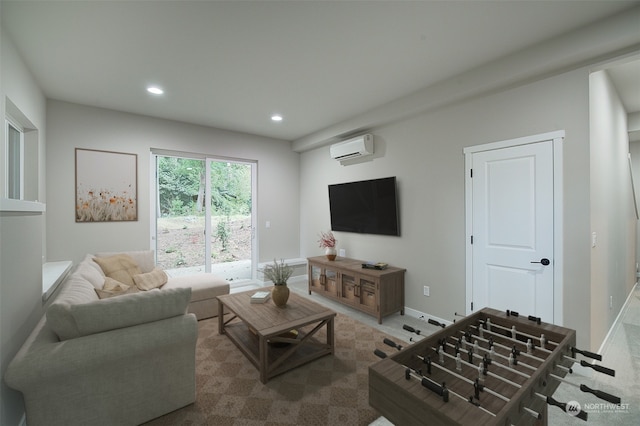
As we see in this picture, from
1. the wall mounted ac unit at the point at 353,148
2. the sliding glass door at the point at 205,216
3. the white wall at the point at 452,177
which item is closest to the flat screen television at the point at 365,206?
the white wall at the point at 452,177

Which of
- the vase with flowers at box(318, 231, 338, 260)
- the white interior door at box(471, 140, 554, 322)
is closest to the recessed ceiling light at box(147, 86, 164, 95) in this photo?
the vase with flowers at box(318, 231, 338, 260)

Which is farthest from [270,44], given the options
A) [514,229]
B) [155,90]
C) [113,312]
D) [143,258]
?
[143,258]

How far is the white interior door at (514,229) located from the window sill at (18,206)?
11.9 ft

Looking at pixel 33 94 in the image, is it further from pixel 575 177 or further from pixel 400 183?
pixel 575 177

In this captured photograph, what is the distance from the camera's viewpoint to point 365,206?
166 inches

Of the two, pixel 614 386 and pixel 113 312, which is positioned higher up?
pixel 113 312

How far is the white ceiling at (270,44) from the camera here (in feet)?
6.39

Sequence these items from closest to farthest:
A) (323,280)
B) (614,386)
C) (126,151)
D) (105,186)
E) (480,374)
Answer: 1. (480,374)
2. (614,386)
3. (105,186)
4. (126,151)
5. (323,280)

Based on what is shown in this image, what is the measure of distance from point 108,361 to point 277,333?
1.07 meters

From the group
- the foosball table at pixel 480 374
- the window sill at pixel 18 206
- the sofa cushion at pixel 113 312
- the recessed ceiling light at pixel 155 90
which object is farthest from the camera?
the recessed ceiling light at pixel 155 90

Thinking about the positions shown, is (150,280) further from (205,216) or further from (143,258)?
(205,216)

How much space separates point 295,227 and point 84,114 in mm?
3676

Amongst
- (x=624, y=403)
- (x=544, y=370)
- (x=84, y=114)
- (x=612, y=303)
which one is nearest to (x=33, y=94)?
(x=84, y=114)

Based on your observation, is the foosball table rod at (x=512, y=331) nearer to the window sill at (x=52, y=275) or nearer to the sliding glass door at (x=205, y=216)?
the window sill at (x=52, y=275)
